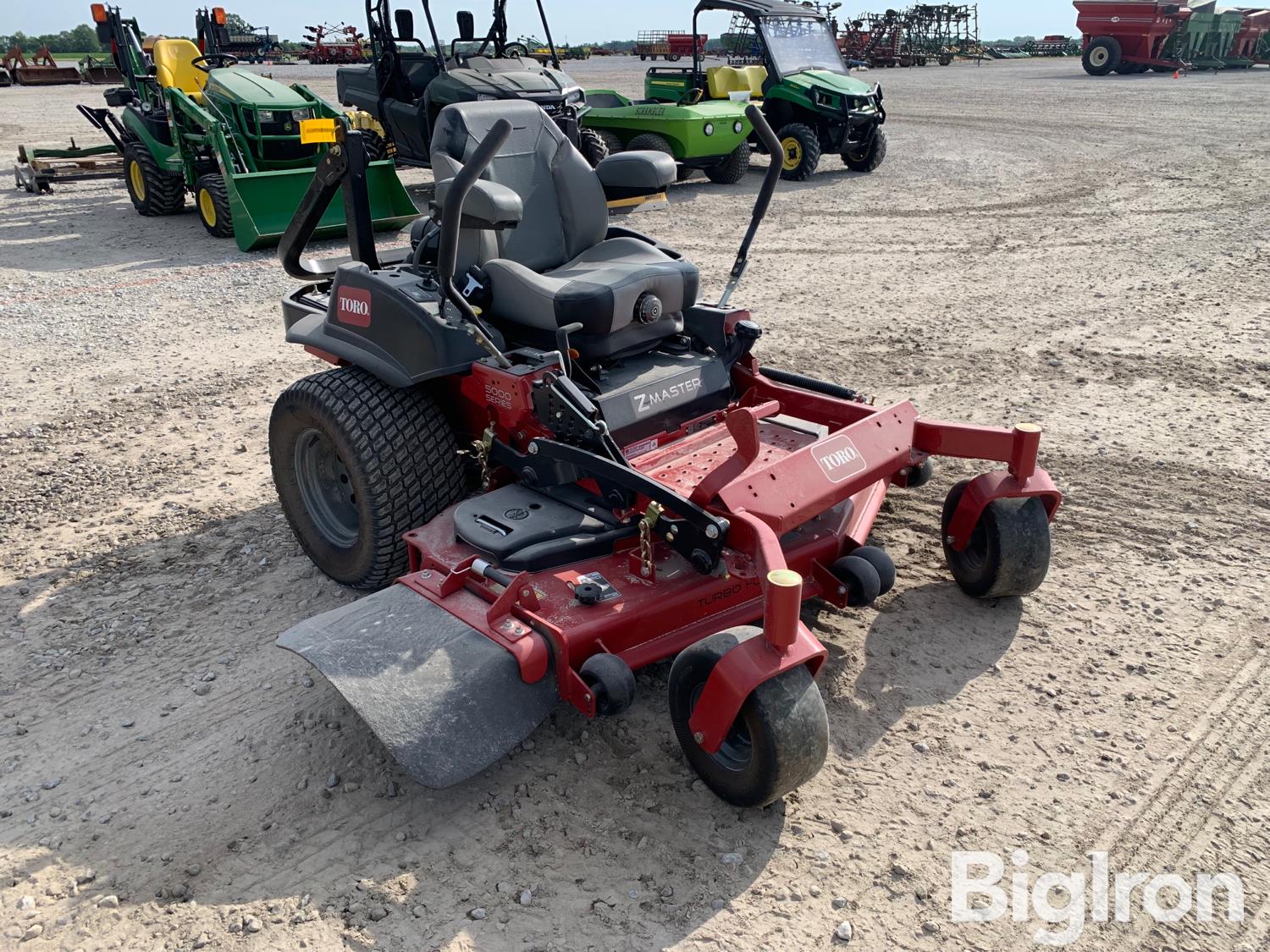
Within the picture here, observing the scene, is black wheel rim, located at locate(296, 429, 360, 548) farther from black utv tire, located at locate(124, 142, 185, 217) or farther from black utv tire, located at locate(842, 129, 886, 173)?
black utv tire, located at locate(842, 129, 886, 173)

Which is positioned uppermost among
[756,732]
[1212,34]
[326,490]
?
[1212,34]

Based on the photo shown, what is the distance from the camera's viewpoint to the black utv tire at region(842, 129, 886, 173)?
1250cm

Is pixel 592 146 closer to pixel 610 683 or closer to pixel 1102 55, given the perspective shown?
pixel 610 683

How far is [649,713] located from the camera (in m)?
3.05

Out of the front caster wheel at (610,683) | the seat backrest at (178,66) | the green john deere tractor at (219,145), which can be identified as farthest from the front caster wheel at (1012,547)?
the seat backrest at (178,66)

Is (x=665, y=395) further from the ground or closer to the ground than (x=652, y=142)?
closer to the ground

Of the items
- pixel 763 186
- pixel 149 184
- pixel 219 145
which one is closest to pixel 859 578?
pixel 763 186

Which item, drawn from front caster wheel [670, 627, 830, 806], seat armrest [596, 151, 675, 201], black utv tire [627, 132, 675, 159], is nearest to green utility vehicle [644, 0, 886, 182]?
black utv tire [627, 132, 675, 159]

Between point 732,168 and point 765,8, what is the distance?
209cm

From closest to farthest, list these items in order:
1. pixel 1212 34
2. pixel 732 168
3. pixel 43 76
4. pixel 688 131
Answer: pixel 688 131 < pixel 732 168 < pixel 1212 34 < pixel 43 76

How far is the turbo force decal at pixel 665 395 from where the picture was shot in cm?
356

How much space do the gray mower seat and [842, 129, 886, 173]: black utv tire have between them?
30.4 feet

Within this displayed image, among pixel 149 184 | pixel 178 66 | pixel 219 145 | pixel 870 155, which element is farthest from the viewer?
pixel 870 155

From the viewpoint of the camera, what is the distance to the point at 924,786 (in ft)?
9.11
